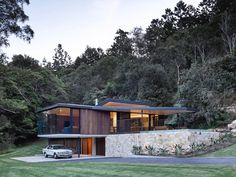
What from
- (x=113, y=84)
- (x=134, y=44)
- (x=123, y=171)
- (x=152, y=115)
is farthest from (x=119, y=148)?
(x=134, y=44)

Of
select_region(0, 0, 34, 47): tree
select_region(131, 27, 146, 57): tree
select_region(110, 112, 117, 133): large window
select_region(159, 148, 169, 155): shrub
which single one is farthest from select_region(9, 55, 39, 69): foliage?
select_region(0, 0, 34, 47): tree

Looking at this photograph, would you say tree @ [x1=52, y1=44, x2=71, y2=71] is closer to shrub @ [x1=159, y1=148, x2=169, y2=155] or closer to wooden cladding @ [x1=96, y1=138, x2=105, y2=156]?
wooden cladding @ [x1=96, y1=138, x2=105, y2=156]

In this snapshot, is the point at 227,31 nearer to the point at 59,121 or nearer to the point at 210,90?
the point at 210,90

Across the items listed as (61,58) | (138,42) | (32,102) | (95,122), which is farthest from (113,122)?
(61,58)

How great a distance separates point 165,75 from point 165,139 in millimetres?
20987

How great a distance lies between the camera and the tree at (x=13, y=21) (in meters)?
15.0

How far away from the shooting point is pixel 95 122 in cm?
3203

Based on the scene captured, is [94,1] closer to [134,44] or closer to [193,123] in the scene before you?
[193,123]

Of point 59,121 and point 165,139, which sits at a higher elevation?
point 59,121

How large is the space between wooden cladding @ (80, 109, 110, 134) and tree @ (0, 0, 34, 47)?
16.1 meters

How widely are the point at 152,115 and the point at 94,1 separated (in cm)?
1387

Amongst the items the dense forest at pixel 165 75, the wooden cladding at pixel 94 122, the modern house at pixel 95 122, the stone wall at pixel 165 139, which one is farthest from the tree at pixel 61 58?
the stone wall at pixel 165 139

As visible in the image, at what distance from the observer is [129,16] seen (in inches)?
2648

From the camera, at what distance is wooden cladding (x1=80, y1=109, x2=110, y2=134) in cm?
3114
